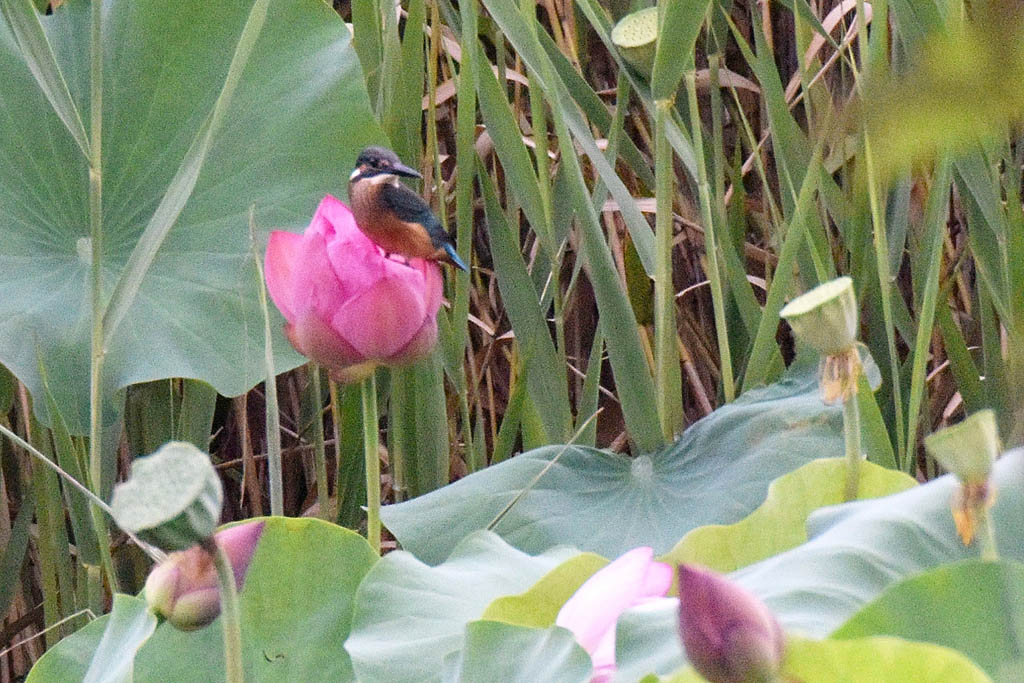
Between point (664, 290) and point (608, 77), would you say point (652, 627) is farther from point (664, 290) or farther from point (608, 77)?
point (608, 77)

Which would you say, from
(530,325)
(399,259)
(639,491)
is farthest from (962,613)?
(530,325)

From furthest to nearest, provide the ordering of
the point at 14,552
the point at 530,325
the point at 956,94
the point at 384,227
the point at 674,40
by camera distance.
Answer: the point at 14,552, the point at 530,325, the point at 674,40, the point at 384,227, the point at 956,94

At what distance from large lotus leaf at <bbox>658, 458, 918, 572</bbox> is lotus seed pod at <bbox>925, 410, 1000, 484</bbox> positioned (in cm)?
18

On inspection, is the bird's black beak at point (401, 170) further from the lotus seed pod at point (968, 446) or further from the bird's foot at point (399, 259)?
the lotus seed pod at point (968, 446)

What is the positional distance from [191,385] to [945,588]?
759 mm

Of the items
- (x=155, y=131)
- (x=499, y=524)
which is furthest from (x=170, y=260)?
(x=499, y=524)

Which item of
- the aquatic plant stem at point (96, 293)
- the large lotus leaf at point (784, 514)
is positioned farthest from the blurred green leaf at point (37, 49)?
the large lotus leaf at point (784, 514)

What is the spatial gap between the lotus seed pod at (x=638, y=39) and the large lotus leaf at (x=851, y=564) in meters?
0.49

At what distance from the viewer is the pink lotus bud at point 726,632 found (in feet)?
0.59

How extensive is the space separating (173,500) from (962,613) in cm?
16

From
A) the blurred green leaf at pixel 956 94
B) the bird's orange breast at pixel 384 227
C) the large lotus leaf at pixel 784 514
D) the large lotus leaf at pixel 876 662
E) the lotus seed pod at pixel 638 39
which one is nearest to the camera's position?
the blurred green leaf at pixel 956 94

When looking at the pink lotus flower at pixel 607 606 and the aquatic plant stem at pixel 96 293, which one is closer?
the pink lotus flower at pixel 607 606

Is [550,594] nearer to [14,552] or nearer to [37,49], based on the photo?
[37,49]

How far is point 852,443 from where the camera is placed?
0.39 m
